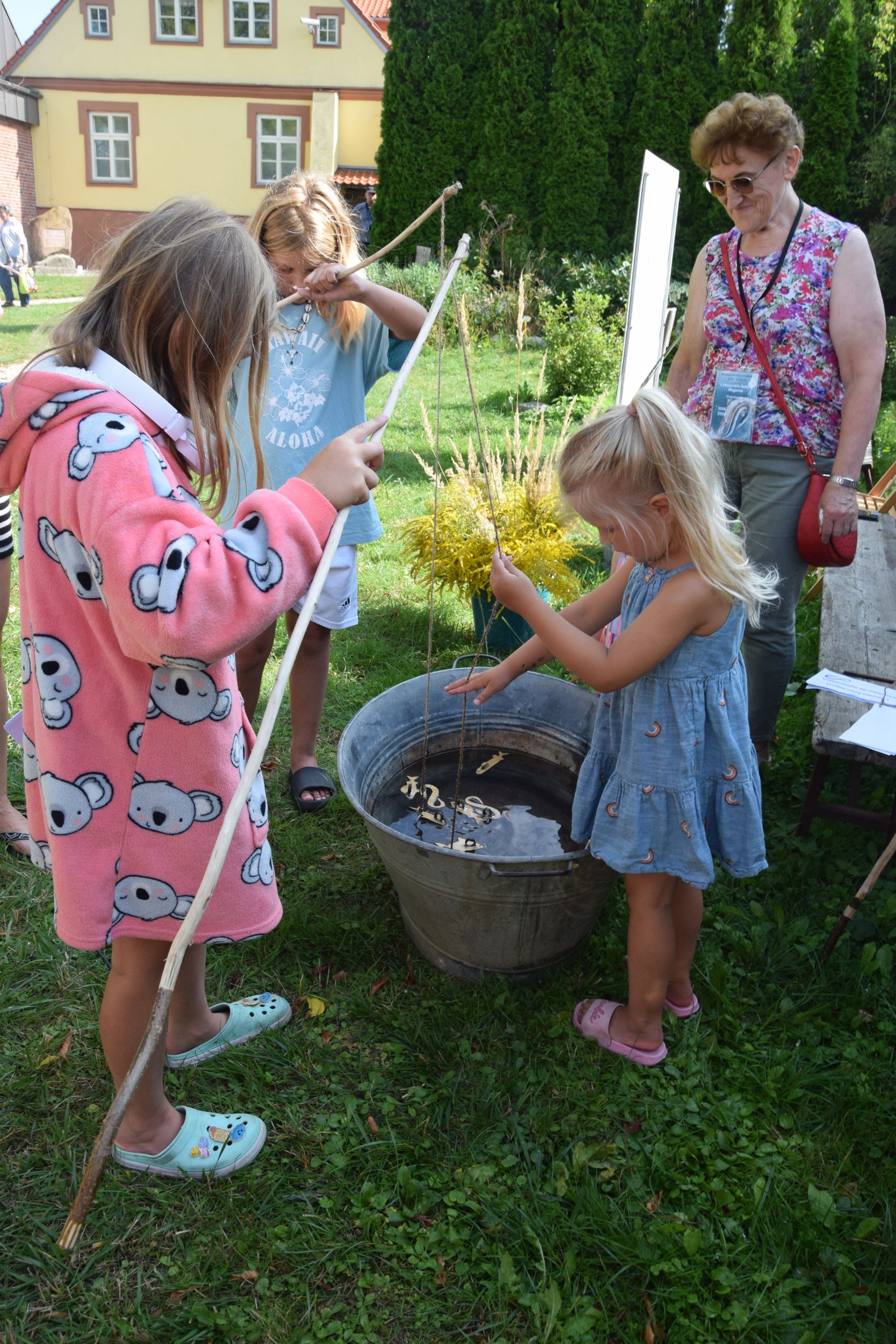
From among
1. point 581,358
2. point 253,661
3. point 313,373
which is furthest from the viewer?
point 581,358

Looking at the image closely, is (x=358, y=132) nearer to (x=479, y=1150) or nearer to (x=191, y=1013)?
(x=191, y=1013)

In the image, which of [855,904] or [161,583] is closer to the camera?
[161,583]

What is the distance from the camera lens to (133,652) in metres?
1.25

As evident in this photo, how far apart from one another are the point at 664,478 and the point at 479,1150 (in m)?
1.42

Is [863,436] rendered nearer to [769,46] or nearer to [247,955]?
[247,955]

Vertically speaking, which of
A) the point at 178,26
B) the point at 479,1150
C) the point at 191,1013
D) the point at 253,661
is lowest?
the point at 479,1150

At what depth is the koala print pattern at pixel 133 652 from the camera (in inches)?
46.0

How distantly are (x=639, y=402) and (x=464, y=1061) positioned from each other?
1.50 metres

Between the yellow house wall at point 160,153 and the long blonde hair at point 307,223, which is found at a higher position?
the yellow house wall at point 160,153

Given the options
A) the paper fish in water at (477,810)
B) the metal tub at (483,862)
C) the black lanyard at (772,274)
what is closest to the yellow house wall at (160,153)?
the black lanyard at (772,274)

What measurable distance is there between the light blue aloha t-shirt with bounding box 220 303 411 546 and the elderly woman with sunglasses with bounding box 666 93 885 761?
3.41 feet

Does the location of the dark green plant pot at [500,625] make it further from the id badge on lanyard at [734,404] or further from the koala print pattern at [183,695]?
the koala print pattern at [183,695]

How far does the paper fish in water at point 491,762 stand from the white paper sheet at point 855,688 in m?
0.87

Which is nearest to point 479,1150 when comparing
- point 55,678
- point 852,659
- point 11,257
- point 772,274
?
point 55,678
